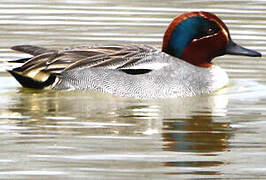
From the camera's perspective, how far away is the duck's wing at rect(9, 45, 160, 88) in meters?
13.0

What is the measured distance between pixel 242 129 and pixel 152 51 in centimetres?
239

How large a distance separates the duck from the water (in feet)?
0.48

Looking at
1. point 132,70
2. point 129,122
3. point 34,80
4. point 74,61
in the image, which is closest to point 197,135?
point 129,122

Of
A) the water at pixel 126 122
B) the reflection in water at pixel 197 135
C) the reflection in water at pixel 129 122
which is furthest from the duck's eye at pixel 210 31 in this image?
the reflection in water at pixel 197 135

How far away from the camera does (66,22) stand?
1720 centimetres

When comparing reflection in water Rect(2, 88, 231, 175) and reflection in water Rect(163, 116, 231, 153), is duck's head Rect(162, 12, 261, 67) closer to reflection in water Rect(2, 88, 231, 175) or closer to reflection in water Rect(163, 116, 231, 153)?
reflection in water Rect(2, 88, 231, 175)

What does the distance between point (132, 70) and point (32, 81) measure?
1.07 m

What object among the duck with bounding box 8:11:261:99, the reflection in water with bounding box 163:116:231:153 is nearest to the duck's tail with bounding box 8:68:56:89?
the duck with bounding box 8:11:261:99

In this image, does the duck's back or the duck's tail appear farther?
the duck's tail

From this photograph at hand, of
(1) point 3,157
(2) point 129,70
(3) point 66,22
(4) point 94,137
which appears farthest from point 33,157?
(3) point 66,22

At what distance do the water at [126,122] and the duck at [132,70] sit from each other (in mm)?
145

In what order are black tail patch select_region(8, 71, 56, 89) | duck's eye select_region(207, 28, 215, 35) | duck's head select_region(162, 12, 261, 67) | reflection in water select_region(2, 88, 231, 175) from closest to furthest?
reflection in water select_region(2, 88, 231, 175) → black tail patch select_region(8, 71, 56, 89) → duck's head select_region(162, 12, 261, 67) → duck's eye select_region(207, 28, 215, 35)

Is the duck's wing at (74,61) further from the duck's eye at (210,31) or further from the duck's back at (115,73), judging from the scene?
the duck's eye at (210,31)

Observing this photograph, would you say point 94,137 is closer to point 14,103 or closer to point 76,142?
point 76,142
